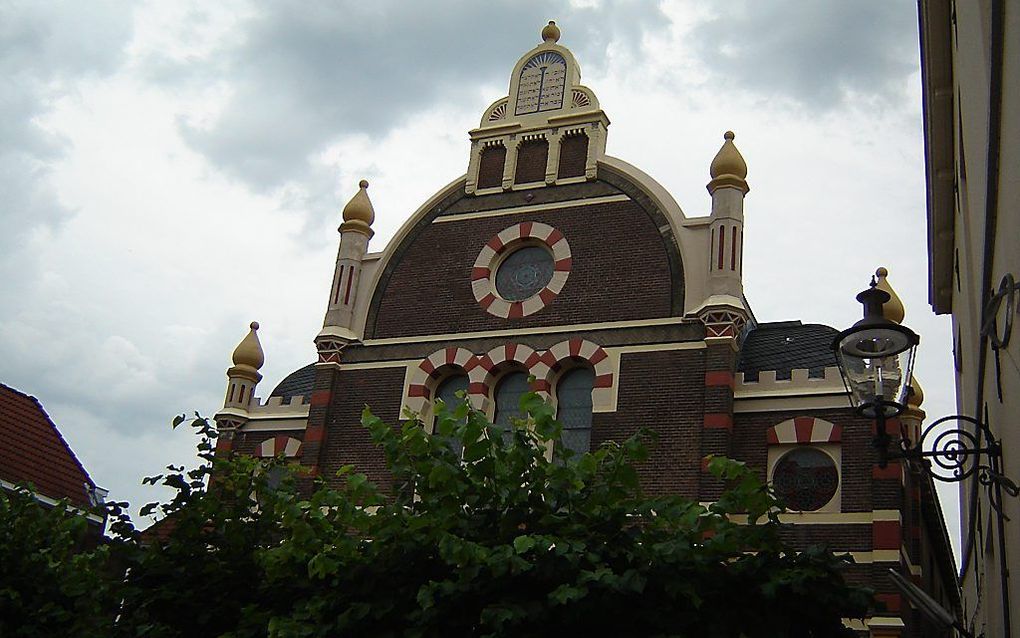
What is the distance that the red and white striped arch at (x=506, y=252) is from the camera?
20.0m

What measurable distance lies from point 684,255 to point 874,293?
1137cm

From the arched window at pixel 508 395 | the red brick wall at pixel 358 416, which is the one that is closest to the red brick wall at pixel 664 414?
the arched window at pixel 508 395

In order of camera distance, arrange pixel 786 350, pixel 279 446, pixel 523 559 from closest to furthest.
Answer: pixel 523 559 → pixel 786 350 → pixel 279 446

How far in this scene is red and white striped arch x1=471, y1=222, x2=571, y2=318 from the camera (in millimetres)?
20047

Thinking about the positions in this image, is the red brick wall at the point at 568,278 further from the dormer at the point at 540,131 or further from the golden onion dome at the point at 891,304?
the golden onion dome at the point at 891,304

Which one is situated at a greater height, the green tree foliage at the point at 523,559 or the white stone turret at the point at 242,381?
the white stone turret at the point at 242,381

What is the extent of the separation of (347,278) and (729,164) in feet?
25.1

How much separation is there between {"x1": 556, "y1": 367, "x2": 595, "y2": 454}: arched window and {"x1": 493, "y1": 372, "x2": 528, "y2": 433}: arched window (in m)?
0.75

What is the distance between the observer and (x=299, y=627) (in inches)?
357

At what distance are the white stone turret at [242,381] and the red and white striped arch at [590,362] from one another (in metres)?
6.70

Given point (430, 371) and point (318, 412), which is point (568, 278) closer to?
point (430, 371)

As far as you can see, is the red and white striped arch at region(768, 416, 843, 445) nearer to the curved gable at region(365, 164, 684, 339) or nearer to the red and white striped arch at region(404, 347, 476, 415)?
the curved gable at region(365, 164, 684, 339)

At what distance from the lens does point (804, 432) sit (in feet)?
57.6

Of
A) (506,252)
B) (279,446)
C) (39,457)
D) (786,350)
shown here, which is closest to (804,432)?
(786,350)
